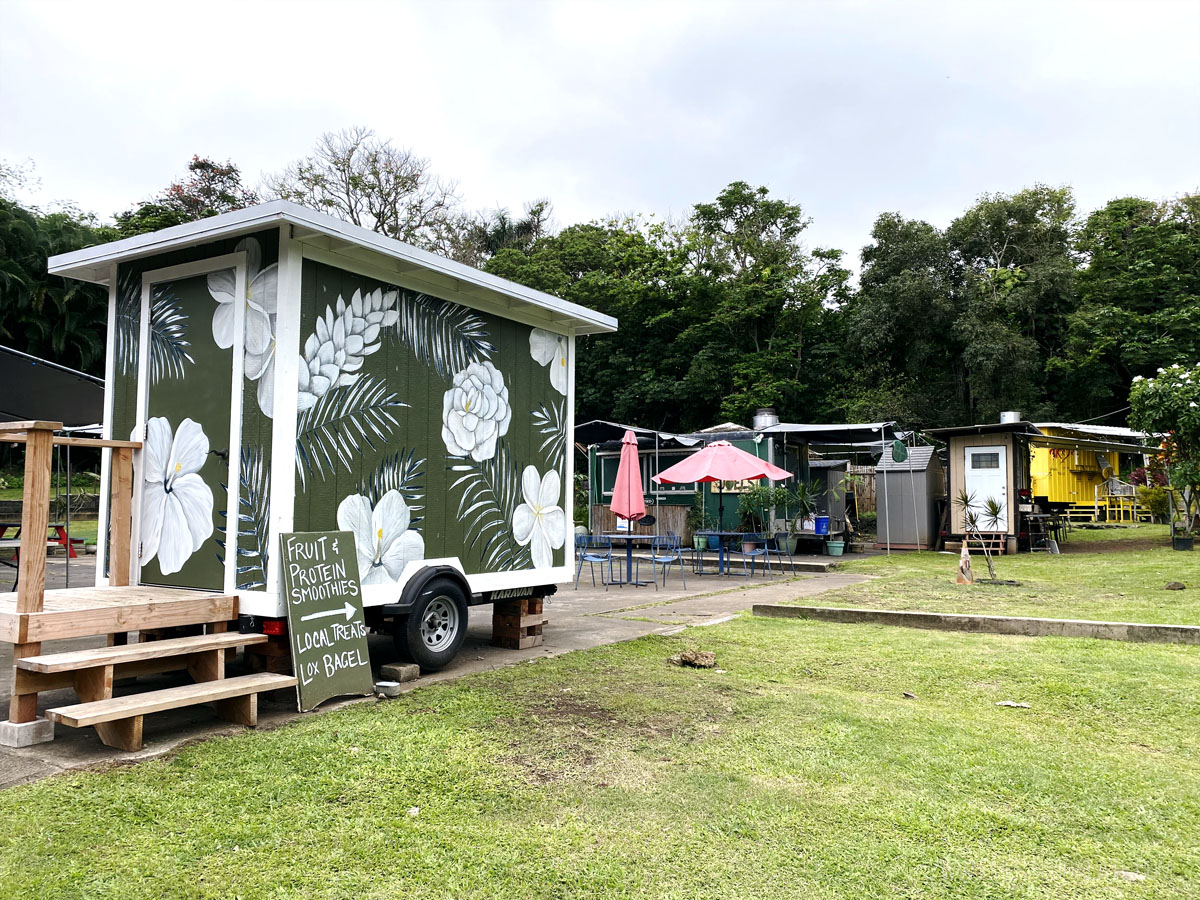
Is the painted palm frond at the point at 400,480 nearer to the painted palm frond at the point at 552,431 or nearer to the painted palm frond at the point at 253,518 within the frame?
the painted palm frond at the point at 253,518

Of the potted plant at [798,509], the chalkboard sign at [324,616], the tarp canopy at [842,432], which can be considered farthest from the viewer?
the tarp canopy at [842,432]

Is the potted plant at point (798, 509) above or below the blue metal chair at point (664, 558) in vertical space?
above

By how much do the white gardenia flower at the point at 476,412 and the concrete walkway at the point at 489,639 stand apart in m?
1.54

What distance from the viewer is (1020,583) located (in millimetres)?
10461

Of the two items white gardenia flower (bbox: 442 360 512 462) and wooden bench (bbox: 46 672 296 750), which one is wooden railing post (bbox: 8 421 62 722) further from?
white gardenia flower (bbox: 442 360 512 462)

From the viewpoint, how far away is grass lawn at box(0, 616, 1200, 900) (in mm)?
2418

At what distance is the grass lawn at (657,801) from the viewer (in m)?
2.42

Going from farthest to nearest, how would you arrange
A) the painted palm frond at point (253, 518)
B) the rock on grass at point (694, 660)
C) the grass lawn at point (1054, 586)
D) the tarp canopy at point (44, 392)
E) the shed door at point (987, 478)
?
the shed door at point (987, 478)
the grass lawn at point (1054, 586)
the tarp canopy at point (44, 392)
the rock on grass at point (694, 660)
the painted palm frond at point (253, 518)

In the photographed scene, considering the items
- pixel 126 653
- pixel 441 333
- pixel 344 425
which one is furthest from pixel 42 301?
pixel 126 653

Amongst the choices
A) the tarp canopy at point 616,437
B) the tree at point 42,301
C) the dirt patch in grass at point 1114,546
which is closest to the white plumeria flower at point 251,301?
the tarp canopy at point 616,437

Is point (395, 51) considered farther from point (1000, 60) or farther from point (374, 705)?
point (374, 705)

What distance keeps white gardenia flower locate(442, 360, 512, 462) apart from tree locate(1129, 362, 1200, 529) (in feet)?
43.0

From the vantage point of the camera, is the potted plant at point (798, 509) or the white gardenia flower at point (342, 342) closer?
the white gardenia flower at point (342, 342)

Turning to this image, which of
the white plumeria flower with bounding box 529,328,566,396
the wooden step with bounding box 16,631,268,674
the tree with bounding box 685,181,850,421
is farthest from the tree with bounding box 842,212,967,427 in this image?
the wooden step with bounding box 16,631,268,674
